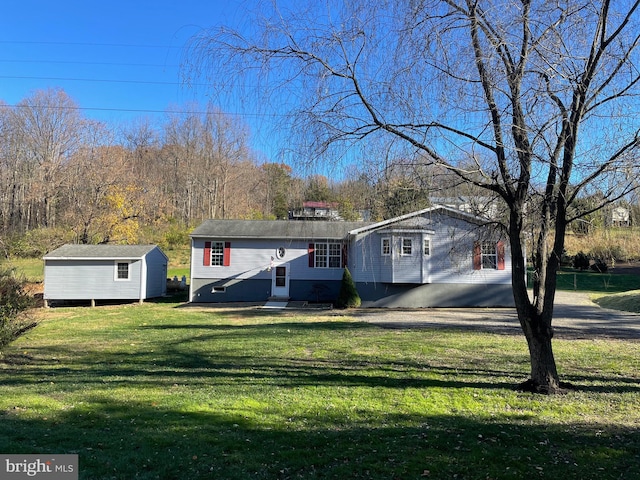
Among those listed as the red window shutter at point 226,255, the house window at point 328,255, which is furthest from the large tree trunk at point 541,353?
the red window shutter at point 226,255

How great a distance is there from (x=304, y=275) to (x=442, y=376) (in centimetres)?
1480

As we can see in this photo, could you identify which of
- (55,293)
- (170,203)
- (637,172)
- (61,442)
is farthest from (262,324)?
(170,203)

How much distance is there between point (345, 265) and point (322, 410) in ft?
53.0

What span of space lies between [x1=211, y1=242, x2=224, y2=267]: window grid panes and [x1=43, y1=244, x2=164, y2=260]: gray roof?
3.47 m

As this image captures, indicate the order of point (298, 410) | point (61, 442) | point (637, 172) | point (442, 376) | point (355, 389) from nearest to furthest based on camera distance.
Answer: point (61, 442), point (637, 172), point (298, 410), point (355, 389), point (442, 376)

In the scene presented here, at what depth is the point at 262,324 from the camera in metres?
13.6

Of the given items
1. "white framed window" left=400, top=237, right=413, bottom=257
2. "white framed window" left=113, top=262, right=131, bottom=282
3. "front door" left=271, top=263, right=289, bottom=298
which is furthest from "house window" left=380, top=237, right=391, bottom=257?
"white framed window" left=113, top=262, right=131, bottom=282

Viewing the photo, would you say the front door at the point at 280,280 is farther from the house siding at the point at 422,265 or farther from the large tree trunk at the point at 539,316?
the large tree trunk at the point at 539,316

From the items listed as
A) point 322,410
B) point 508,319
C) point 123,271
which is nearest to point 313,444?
point 322,410

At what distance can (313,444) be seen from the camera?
12.5ft

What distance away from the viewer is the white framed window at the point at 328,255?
69.6 ft

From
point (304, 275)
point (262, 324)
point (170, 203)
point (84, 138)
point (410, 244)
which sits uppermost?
point (84, 138)

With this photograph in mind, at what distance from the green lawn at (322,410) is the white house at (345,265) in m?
8.50

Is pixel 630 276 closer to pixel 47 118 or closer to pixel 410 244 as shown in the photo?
pixel 410 244
